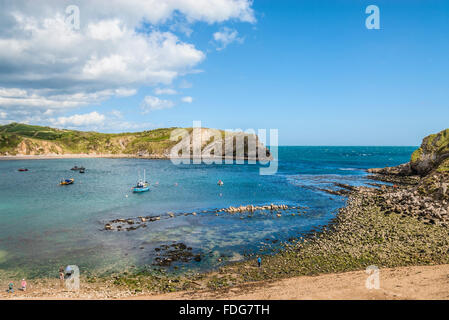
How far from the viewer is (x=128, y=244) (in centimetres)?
3466

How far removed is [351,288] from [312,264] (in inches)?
292

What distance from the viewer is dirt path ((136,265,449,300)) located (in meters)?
19.3

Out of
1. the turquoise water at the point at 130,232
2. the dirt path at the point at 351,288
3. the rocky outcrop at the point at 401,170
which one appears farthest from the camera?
the rocky outcrop at the point at 401,170

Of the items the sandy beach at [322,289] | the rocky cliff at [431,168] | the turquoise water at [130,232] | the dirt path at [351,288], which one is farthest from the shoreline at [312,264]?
the rocky cliff at [431,168]

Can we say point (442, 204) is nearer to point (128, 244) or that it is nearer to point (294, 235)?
point (294, 235)

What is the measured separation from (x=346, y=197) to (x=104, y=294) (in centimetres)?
5630

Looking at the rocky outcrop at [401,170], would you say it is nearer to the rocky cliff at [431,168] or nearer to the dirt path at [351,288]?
the rocky cliff at [431,168]

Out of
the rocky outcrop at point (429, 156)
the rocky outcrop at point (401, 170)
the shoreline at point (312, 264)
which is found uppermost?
the rocky outcrop at point (429, 156)

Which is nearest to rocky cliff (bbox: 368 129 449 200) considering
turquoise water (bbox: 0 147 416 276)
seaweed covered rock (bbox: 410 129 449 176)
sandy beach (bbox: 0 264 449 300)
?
seaweed covered rock (bbox: 410 129 449 176)

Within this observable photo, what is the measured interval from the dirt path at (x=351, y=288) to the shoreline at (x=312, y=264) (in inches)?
10.6

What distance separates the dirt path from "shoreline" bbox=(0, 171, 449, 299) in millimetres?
270

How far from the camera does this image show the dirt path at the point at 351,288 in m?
19.3

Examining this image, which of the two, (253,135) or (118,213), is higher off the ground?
(253,135)
